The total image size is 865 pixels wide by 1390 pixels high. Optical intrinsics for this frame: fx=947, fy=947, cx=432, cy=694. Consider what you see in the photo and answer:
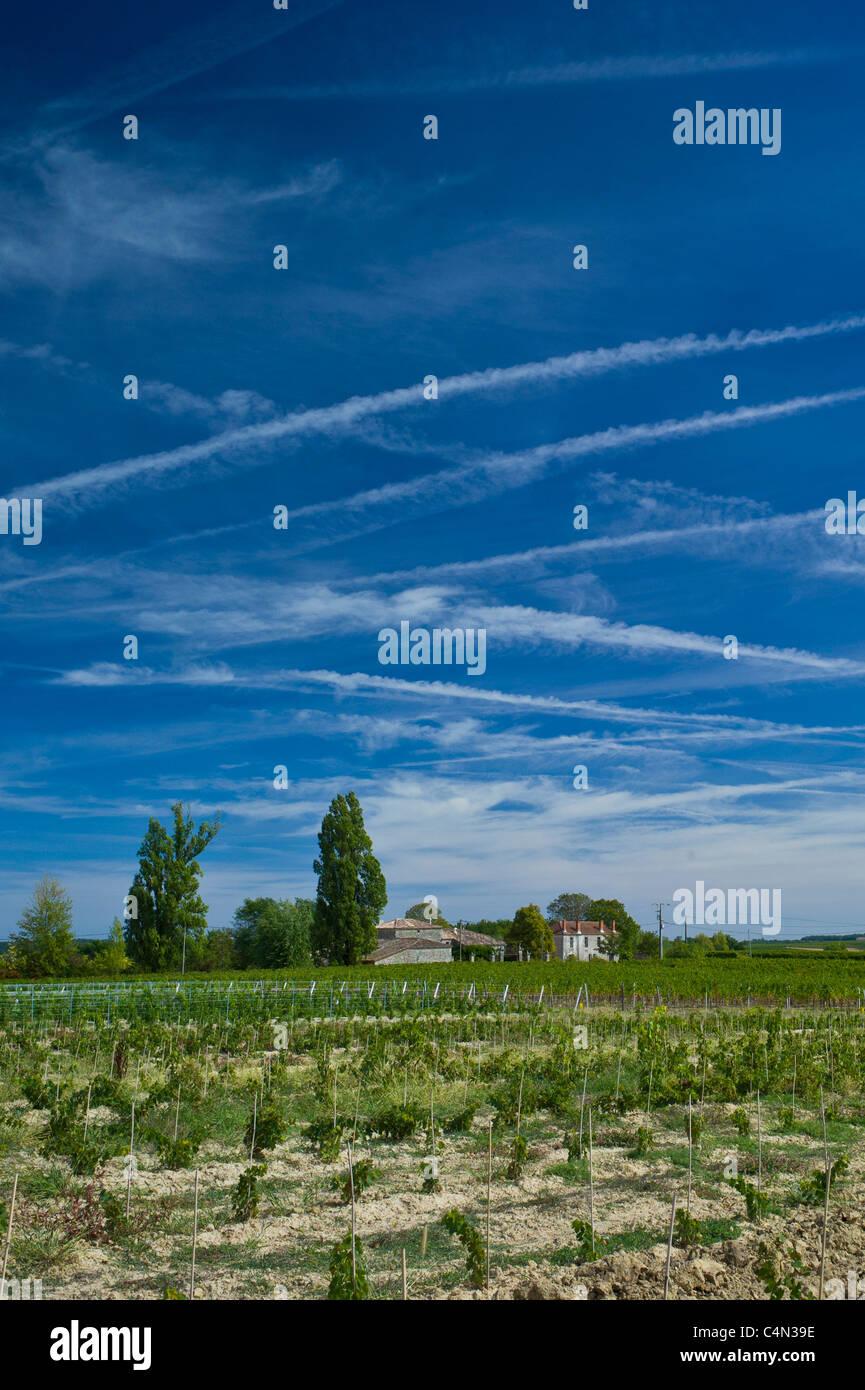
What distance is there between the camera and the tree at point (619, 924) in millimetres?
87938

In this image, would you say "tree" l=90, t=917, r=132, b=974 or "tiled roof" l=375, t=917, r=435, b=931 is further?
"tiled roof" l=375, t=917, r=435, b=931

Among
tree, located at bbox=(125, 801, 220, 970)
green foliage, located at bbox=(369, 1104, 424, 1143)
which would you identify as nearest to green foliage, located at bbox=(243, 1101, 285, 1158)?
green foliage, located at bbox=(369, 1104, 424, 1143)

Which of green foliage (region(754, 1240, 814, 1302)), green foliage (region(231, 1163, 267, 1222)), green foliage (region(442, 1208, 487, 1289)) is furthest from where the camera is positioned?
green foliage (region(231, 1163, 267, 1222))

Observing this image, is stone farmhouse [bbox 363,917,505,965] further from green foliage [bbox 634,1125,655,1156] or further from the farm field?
green foliage [bbox 634,1125,655,1156]

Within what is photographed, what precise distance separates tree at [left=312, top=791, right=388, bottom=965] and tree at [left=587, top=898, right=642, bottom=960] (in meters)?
27.8

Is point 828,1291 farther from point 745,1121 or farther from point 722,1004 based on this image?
point 722,1004

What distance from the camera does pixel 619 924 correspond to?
316ft

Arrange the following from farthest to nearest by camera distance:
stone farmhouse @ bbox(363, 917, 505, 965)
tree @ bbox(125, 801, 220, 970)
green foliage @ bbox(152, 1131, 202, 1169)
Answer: stone farmhouse @ bbox(363, 917, 505, 965), tree @ bbox(125, 801, 220, 970), green foliage @ bbox(152, 1131, 202, 1169)

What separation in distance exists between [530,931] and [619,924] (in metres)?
18.1

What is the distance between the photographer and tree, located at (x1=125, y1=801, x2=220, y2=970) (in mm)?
56000

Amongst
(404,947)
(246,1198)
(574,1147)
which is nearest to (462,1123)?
(574,1147)

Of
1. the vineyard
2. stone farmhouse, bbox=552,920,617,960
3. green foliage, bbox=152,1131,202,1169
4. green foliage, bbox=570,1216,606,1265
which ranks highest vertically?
green foliage, bbox=570,1216,606,1265

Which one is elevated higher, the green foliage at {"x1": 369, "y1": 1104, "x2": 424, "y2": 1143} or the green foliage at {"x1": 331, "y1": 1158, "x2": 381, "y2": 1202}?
the green foliage at {"x1": 331, "y1": 1158, "x2": 381, "y2": 1202}
